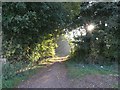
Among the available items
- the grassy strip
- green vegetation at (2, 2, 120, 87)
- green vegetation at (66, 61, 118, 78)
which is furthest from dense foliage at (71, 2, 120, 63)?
the grassy strip

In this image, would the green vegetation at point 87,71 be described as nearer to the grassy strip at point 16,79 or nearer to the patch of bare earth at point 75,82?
the patch of bare earth at point 75,82

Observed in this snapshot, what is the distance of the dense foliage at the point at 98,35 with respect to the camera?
11352 millimetres

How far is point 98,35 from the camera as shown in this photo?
1247 centimetres

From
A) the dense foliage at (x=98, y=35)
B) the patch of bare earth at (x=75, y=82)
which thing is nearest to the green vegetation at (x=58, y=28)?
the dense foliage at (x=98, y=35)

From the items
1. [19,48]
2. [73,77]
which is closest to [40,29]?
[19,48]

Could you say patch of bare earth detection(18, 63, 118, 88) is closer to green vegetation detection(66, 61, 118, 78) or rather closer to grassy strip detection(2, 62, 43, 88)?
grassy strip detection(2, 62, 43, 88)

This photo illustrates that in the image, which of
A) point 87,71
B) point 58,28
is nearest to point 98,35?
point 58,28

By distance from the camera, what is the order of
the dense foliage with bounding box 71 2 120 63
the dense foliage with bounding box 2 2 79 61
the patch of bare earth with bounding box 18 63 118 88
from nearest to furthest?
1. the patch of bare earth with bounding box 18 63 118 88
2. the dense foliage with bounding box 2 2 79 61
3. the dense foliage with bounding box 71 2 120 63

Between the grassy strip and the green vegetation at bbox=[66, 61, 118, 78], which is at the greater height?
the grassy strip

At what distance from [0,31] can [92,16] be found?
6.12m

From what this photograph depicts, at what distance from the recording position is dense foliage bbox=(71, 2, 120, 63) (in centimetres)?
1135

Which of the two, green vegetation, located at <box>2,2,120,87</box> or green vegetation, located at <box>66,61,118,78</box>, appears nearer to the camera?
green vegetation, located at <box>2,2,120,87</box>

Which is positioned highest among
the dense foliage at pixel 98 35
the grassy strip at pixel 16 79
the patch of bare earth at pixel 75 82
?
the dense foliage at pixel 98 35

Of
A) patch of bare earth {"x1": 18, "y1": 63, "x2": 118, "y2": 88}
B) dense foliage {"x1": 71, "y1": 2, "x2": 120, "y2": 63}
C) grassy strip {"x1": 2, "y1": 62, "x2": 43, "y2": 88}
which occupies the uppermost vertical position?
dense foliage {"x1": 71, "y1": 2, "x2": 120, "y2": 63}
